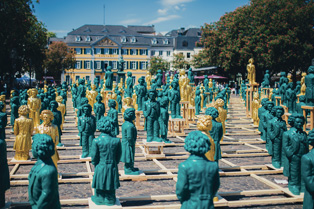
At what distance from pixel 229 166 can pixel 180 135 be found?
580 cm

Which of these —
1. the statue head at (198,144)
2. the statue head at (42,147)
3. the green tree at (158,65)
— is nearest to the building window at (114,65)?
the green tree at (158,65)

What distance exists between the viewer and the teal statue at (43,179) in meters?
4.64

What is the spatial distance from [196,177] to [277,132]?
585cm

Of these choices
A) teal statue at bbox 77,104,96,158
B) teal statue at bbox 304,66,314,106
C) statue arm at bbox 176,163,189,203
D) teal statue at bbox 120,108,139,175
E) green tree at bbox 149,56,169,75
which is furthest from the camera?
green tree at bbox 149,56,169,75

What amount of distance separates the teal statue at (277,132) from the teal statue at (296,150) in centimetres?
154

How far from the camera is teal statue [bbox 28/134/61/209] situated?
4641 mm

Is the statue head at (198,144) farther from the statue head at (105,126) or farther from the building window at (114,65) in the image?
the building window at (114,65)

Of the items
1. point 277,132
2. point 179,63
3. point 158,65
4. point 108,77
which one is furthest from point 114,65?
point 277,132

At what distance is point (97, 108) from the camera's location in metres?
13.4

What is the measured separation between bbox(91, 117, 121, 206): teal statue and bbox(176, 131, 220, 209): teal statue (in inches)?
90.2

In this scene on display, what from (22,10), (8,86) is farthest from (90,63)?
(22,10)

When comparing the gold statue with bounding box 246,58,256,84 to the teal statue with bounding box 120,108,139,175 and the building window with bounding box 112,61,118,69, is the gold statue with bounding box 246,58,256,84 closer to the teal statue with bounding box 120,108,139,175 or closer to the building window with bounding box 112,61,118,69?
the teal statue with bounding box 120,108,139,175

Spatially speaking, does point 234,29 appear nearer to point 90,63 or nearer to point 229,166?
point 229,166

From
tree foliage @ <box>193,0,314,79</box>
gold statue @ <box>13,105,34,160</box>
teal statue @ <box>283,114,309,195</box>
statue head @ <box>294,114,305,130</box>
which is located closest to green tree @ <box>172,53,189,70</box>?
tree foliage @ <box>193,0,314,79</box>
